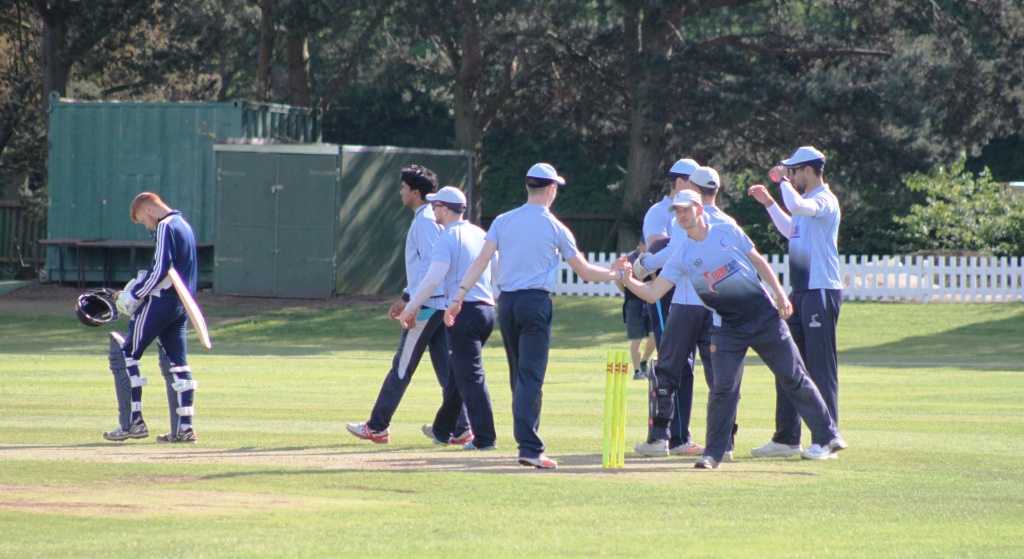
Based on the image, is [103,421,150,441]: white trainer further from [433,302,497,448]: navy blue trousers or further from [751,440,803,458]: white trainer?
[751,440,803,458]: white trainer

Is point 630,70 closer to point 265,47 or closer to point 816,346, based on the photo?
point 265,47

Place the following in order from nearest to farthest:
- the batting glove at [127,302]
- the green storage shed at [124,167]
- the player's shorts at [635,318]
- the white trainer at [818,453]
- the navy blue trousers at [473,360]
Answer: the white trainer at [818,453]
the navy blue trousers at [473,360]
the batting glove at [127,302]
the player's shorts at [635,318]
the green storage shed at [124,167]

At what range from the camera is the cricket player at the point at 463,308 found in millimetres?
9266

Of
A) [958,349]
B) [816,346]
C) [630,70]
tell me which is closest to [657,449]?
[816,346]

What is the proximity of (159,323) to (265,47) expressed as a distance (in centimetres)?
2288

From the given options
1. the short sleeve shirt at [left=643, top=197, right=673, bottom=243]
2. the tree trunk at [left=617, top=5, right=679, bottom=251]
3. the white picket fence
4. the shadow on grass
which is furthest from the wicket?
the tree trunk at [left=617, top=5, right=679, bottom=251]

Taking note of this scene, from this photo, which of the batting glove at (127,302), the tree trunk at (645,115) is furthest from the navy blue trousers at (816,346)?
the tree trunk at (645,115)

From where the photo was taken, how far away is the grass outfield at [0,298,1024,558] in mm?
6371

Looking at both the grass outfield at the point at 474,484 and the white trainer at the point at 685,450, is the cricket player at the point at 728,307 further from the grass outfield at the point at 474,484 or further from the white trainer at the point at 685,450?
the white trainer at the point at 685,450

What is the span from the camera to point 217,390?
14414 millimetres

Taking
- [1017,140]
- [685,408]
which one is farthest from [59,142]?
[1017,140]

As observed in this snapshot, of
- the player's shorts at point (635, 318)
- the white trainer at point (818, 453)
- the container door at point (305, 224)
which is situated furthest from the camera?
the container door at point (305, 224)

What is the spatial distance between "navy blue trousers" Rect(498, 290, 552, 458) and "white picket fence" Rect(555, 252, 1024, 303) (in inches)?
801

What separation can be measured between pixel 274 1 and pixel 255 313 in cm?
708
